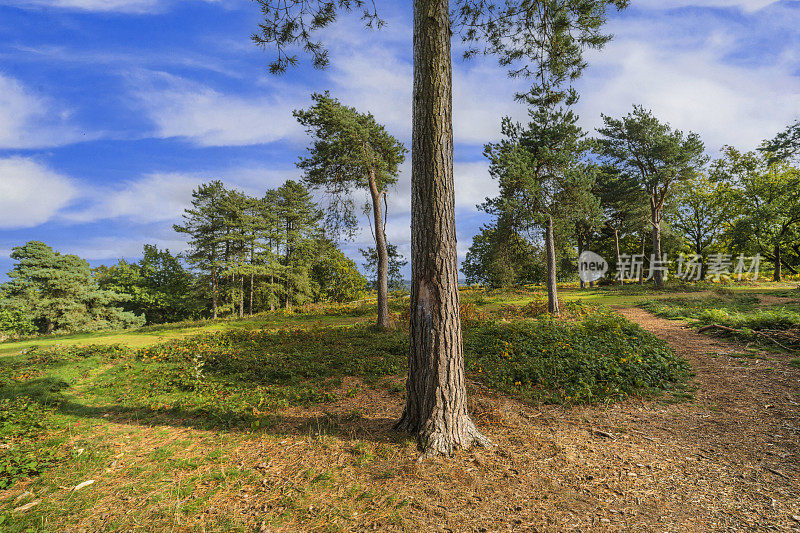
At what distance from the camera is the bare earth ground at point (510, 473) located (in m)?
2.78

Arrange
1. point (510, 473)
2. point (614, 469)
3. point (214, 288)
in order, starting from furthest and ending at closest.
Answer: point (214, 288), point (614, 469), point (510, 473)

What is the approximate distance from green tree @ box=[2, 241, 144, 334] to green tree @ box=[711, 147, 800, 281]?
1948 inches

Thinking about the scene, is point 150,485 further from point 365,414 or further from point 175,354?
point 175,354

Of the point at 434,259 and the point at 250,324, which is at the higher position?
the point at 434,259

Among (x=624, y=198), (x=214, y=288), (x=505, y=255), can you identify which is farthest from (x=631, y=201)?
(x=214, y=288)

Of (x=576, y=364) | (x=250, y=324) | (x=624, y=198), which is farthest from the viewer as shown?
(x=624, y=198)

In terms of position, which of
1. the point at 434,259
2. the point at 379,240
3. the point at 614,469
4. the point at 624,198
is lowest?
the point at 614,469

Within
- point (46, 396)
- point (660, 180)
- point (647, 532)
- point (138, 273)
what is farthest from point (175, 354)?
point (138, 273)

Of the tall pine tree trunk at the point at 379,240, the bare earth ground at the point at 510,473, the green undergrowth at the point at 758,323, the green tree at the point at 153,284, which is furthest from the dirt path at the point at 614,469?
the green tree at the point at 153,284

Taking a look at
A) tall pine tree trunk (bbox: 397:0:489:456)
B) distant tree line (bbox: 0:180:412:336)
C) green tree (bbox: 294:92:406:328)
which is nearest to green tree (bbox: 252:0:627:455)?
tall pine tree trunk (bbox: 397:0:489:456)

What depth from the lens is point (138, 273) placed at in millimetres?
34500

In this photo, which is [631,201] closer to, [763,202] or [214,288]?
[763,202]

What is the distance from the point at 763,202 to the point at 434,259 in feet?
119

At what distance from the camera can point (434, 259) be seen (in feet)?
A: 12.9
